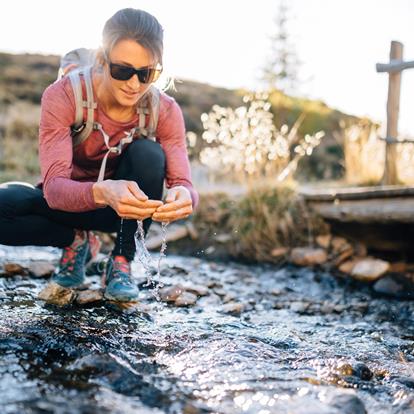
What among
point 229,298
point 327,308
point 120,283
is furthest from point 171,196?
point 327,308

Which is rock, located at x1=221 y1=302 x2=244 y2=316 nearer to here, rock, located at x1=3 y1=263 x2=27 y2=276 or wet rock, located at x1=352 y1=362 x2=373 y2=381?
wet rock, located at x1=352 y1=362 x2=373 y2=381

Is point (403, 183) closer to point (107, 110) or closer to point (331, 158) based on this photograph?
point (107, 110)

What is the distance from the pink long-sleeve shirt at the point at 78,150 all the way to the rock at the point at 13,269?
855 millimetres

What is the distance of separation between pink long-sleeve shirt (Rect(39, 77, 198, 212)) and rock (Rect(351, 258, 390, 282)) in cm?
179

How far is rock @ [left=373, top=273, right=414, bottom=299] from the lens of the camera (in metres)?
3.21

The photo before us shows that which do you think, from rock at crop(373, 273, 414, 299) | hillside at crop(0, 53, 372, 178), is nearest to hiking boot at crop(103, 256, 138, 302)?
rock at crop(373, 273, 414, 299)

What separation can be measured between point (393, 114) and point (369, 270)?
2.09 m

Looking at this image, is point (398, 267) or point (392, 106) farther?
point (392, 106)

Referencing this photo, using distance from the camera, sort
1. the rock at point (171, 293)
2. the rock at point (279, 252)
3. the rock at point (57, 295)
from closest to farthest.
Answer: the rock at point (57, 295) < the rock at point (171, 293) < the rock at point (279, 252)

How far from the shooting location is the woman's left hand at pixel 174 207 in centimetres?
185

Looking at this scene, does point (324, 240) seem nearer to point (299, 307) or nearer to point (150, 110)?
point (299, 307)

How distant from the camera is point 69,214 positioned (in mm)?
2320

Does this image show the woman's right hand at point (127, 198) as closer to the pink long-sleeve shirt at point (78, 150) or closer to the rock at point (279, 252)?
the pink long-sleeve shirt at point (78, 150)

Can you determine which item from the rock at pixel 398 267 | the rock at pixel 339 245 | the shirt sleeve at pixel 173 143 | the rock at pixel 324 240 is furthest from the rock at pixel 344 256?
the shirt sleeve at pixel 173 143
